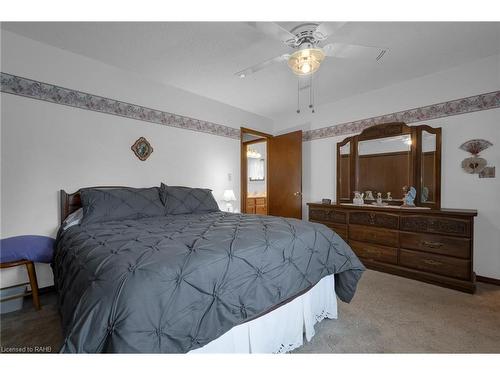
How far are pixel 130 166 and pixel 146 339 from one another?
96.0 inches

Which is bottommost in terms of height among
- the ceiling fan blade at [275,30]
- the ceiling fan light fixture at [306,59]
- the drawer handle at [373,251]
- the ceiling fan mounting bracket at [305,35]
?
the drawer handle at [373,251]

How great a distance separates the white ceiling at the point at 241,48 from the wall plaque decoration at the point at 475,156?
3.05 ft

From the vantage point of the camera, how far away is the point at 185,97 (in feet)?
11.2

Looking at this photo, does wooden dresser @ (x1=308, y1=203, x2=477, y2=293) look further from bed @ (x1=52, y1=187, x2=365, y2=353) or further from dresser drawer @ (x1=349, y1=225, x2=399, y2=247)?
bed @ (x1=52, y1=187, x2=365, y2=353)

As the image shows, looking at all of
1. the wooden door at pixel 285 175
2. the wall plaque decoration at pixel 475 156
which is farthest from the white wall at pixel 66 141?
the wall plaque decoration at pixel 475 156

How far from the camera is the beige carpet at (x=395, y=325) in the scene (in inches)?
58.9

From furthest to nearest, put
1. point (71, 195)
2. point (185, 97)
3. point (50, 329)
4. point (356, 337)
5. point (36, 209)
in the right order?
point (185, 97) < point (71, 195) < point (36, 209) < point (50, 329) < point (356, 337)

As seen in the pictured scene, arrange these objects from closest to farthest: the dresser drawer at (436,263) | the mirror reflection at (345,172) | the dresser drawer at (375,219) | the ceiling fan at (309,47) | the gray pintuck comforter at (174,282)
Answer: the gray pintuck comforter at (174,282)
the ceiling fan at (309,47)
the dresser drawer at (436,263)
the dresser drawer at (375,219)
the mirror reflection at (345,172)

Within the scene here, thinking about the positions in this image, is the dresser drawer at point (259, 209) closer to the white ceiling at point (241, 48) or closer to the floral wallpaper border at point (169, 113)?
the floral wallpaper border at point (169, 113)

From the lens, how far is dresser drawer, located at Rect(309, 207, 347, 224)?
3229 mm

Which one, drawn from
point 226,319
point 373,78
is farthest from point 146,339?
point 373,78

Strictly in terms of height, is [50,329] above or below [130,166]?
below

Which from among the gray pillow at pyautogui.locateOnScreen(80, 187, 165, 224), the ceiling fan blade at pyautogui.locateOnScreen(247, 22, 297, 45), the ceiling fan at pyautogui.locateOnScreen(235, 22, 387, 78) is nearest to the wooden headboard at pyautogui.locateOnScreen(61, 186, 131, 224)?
the gray pillow at pyautogui.locateOnScreen(80, 187, 165, 224)

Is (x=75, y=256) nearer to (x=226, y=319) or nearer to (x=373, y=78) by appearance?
(x=226, y=319)
